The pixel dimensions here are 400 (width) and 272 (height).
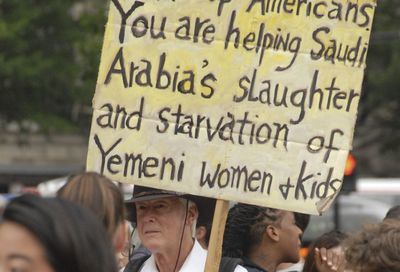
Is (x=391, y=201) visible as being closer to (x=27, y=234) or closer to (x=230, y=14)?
(x=230, y=14)

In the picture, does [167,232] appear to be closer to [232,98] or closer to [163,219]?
[163,219]

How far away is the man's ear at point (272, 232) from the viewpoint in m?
5.94

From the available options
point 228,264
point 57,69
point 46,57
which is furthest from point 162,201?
point 46,57

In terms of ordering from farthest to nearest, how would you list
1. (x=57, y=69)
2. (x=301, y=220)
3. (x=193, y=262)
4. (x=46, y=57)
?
(x=46, y=57) → (x=57, y=69) → (x=301, y=220) → (x=193, y=262)

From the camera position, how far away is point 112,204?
12.3 feet

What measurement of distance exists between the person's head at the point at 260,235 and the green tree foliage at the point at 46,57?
21.9 metres

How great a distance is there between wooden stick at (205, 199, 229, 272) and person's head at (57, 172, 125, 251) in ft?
3.72

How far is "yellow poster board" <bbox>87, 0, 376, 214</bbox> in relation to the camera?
5.14 metres

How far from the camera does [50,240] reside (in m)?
2.87

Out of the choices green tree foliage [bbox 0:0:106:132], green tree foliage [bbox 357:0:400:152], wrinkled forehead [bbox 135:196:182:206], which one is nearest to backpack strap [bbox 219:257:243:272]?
wrinkled forehead [bbox 135:196:182:206]

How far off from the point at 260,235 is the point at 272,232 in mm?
63

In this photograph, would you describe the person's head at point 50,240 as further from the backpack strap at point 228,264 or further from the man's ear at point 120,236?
the backpack strap at point 228,264

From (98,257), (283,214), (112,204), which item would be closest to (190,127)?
(283,214)

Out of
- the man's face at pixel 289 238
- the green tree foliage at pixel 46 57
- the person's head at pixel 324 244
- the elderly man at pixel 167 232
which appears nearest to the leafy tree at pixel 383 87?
the green tree foliage at pixel 46 57
